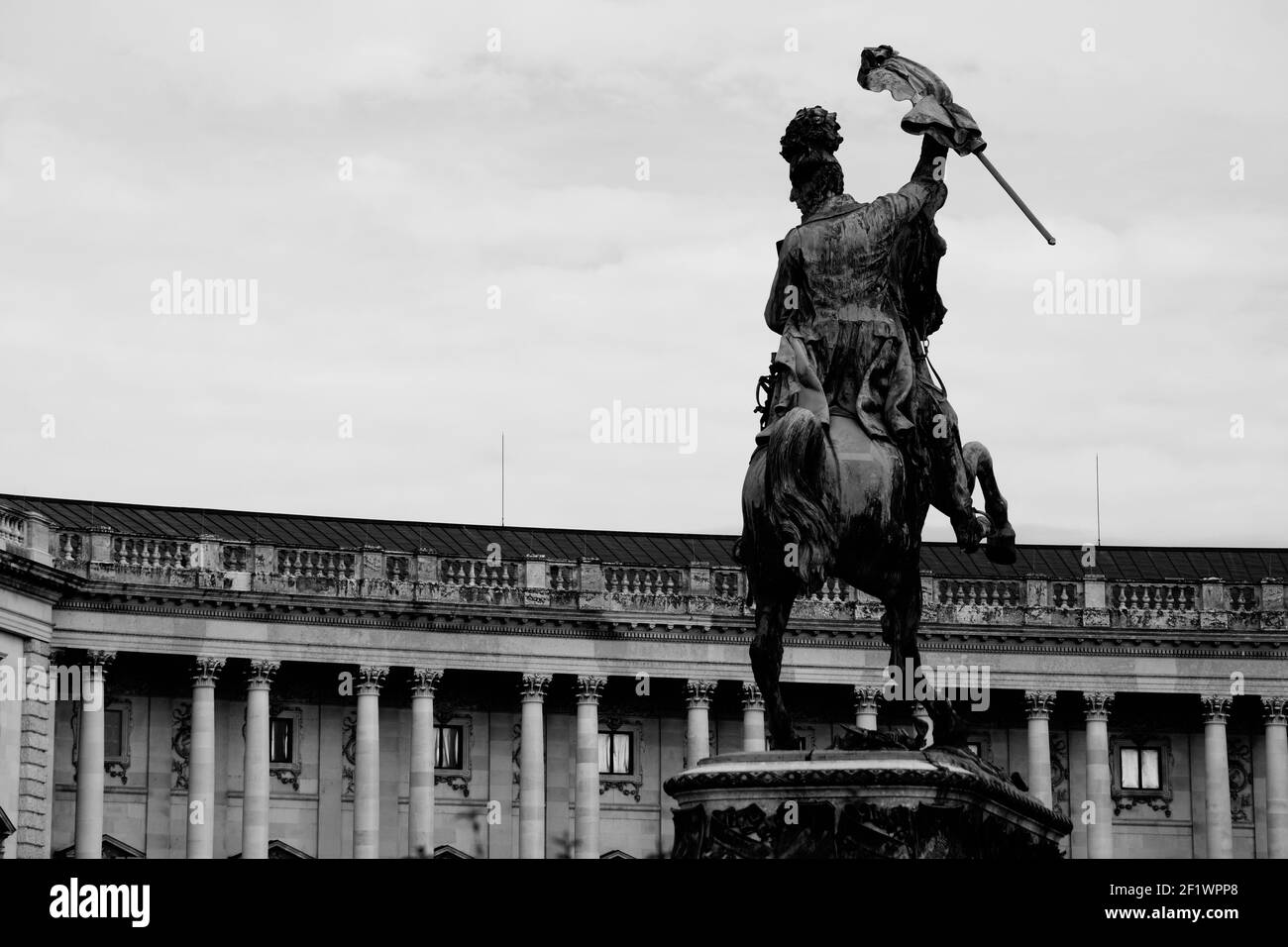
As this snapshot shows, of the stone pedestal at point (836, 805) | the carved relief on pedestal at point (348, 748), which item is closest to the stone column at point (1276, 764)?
the carved relief on pedestal at point (348, 748)

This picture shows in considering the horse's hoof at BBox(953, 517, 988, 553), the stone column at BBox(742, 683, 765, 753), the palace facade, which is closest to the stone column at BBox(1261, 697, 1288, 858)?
the palace facade

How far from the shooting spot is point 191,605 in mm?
97500

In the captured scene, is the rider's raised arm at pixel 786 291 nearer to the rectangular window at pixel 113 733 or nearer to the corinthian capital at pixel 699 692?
the rectangular window at pixel 113 733

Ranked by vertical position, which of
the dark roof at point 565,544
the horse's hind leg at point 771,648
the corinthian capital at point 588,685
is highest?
the dark roof at point 565,544

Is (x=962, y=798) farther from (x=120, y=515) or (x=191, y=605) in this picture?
(x=120, y=515)

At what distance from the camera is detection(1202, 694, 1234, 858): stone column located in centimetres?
10362

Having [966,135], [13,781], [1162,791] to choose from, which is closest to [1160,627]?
[1162,791]

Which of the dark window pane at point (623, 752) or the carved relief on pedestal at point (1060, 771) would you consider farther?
the carved relief on pedestal at point (1060, 771)

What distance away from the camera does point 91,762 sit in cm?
9381

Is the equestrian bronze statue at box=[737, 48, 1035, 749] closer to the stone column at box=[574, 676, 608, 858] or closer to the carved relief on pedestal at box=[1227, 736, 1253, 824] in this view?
the stone column at box=[574, 676, 608, 858]

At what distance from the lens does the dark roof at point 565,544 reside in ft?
339

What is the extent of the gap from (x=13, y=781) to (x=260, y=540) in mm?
13410

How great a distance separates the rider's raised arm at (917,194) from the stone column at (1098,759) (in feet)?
266

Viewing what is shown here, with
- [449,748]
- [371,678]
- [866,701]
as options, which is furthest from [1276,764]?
[371,678]
